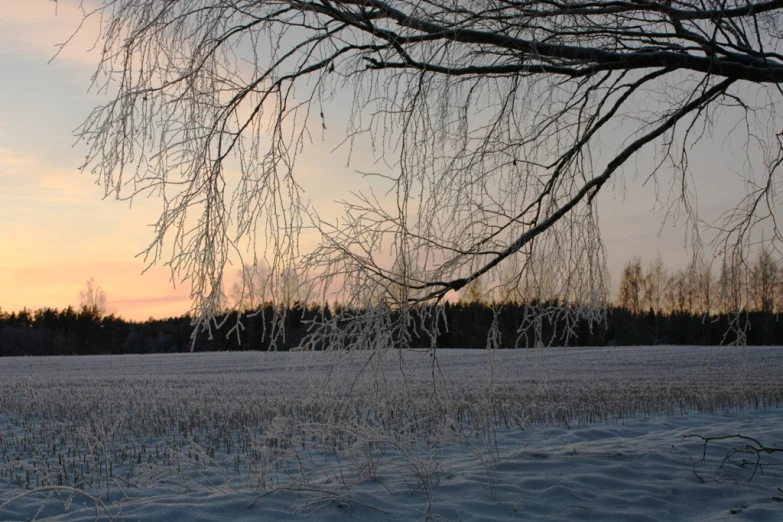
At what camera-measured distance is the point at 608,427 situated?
8992 millimetres

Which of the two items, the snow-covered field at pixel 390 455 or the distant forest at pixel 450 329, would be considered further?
the distant forest at pixel 450 329

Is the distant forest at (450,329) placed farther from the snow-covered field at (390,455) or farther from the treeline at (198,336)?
the snow-covered field at (390,455)

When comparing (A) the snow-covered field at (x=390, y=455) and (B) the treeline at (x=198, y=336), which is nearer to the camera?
(A) the snow-covered field at (x=390, y=455)

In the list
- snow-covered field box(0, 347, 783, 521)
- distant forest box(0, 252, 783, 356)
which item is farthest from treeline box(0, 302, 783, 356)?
snow-covered field box(0, 347, 783, 521)

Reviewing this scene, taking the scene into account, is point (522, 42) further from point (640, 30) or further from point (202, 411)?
point (202, 411)

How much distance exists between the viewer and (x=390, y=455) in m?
7.54

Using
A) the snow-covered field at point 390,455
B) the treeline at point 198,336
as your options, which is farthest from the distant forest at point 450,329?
the snow-covered field at point 390,455

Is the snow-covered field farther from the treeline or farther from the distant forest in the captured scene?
the treeline

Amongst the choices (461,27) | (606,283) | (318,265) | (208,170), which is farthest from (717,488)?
(208,170)

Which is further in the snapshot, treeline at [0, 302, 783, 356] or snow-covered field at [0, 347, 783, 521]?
treeline at [0, 302, 783, 356]

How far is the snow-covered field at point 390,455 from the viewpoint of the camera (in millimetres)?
4500

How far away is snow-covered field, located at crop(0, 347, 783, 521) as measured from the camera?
450 centimetres

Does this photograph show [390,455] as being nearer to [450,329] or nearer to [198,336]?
[450,329]

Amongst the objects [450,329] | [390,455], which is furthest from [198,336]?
[390,455]
